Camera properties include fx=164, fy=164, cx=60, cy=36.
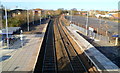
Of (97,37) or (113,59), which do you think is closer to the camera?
(113,59)

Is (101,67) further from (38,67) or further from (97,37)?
(97,37)

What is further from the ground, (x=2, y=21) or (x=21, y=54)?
(x=2, y=21)

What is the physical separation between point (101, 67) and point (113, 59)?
3.55m

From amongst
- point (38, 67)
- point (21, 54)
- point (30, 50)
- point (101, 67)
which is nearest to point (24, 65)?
point (38, 67)

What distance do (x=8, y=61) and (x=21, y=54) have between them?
2.38 metres

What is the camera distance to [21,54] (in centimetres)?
1700

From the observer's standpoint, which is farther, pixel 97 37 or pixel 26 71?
pixel 97 37

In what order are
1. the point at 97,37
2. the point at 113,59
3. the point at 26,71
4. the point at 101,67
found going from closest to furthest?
1. the point at 26,71
2. the point at 101,67
3. the point at 113,59
4. the point at 97,37

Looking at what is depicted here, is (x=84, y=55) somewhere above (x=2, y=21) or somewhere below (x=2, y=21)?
below

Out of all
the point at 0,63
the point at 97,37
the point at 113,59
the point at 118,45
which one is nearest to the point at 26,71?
the point at 0,63

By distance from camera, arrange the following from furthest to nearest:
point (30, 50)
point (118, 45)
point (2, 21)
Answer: point (2, 21)
point (118, 45)
point (30, 50)

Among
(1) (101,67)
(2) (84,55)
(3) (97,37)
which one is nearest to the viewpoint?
(1) (101,67)

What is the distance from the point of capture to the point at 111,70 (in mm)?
12969

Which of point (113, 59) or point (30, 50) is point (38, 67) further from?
point (113, 59)
